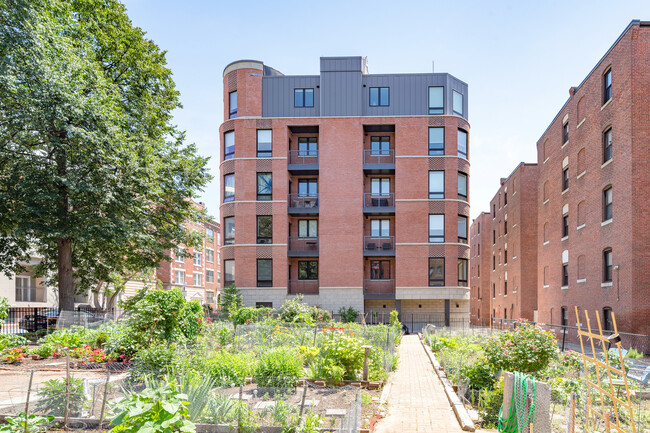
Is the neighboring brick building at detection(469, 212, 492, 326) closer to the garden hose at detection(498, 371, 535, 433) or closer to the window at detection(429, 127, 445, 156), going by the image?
the window at detection(429, 127, 445, 156)

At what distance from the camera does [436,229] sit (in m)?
35.6

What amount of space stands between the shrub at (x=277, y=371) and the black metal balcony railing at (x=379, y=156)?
27.1 metres

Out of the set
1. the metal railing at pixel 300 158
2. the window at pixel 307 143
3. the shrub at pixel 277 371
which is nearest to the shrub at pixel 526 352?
the shrub at pixel 277 371

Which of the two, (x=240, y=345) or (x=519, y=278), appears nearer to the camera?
(x=240, y=345)

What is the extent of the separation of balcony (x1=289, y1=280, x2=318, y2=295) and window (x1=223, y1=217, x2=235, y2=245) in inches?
236

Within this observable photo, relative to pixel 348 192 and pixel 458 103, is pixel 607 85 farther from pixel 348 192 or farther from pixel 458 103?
pixel 348 192

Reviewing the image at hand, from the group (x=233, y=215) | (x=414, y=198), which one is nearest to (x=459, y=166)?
(x=414, y=198)

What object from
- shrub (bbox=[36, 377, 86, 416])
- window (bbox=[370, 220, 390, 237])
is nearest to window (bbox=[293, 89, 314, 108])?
window (bbox=[370, 220, 390, 237])

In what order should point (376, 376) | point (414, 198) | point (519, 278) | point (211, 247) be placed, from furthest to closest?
point (211, 247), point (519, 278), point (414, 198), point (376, 376)

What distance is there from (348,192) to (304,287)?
8.04 m

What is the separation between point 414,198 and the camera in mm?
35719

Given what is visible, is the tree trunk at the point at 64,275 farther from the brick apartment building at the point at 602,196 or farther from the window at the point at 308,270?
the brick apartment building at the point at 602,196

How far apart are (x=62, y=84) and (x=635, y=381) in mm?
22392

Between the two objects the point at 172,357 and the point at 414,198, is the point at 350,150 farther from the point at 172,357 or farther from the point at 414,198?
the point at 172,357
